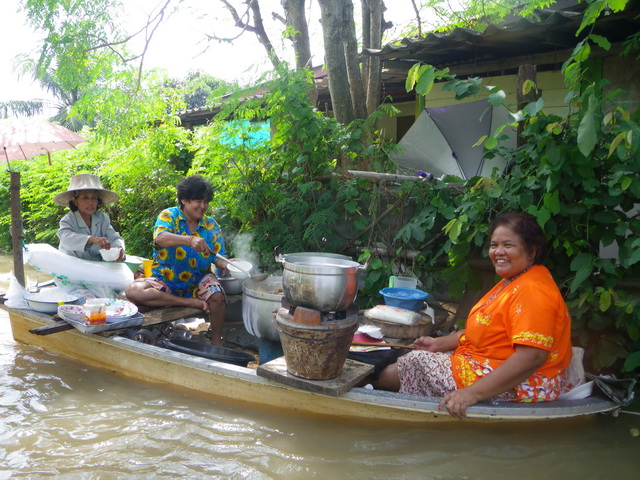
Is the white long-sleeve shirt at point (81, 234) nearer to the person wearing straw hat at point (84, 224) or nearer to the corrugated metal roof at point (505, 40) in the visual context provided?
the person wearing straw hat at point (84, 224)

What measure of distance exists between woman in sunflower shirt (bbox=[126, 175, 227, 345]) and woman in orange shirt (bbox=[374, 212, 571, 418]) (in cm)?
217

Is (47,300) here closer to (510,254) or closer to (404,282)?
(404,282)

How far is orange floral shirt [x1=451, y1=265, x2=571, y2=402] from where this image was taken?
2.62 meters

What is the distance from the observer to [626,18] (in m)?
4.85

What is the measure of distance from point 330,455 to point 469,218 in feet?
7.32

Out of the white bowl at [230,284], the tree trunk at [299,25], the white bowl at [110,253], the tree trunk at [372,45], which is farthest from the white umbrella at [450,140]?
the white bowl at [110,253]

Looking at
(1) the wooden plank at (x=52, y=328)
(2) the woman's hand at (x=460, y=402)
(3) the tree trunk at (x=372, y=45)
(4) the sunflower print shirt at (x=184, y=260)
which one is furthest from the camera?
(3) the tree trunk at (x=372, y=45)

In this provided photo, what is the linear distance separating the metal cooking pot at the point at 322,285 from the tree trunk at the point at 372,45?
5072 millimetres

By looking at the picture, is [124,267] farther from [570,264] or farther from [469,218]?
[570,264]

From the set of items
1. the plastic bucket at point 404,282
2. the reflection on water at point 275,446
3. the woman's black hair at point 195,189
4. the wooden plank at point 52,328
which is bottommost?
the reflection on water at point 275,446

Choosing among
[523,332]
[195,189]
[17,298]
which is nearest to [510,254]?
[523,332]

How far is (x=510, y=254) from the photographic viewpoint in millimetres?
2881

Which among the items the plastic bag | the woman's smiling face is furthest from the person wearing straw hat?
the woman's smiling face

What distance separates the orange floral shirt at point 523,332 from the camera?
262 cm
